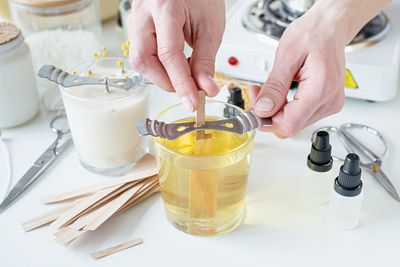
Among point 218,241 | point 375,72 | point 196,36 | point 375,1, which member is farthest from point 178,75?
point 375,72

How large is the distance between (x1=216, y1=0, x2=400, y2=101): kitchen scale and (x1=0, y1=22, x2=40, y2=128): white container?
0.38m

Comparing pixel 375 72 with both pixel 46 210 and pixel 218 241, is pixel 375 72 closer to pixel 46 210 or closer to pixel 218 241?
pixel 218 241

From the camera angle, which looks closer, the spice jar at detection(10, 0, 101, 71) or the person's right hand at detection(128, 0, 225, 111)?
the person's right hand at detection(128, 0, 225, 111)

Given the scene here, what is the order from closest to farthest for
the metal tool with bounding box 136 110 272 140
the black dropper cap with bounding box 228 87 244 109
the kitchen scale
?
1. the metal tool with bounding box 136 110 272 140
2. the black dropper cap with bounding box 228 87 244 109
3. the kitchen scale

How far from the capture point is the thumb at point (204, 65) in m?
0.65

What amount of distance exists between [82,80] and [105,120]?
7 cm

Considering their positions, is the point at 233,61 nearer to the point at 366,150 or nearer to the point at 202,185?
the point at 366,150

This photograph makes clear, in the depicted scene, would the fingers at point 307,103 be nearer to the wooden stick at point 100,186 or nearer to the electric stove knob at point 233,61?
the wooden stick at point 100,186

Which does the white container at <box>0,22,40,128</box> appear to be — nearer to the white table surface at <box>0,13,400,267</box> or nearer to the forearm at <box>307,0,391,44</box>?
the white table surface at <box>0,13,400,267</box>

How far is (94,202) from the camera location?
0.74 m

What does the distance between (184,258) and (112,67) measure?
0.36 metres

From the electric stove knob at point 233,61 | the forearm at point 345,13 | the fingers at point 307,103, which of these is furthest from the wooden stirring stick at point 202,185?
the electric stove knob at point 233,61

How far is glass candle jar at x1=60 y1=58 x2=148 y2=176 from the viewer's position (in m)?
0.76

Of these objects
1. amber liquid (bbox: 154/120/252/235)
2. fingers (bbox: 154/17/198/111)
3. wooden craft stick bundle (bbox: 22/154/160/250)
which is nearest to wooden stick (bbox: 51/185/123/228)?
wooden craft stick bundle (bbox: 22/154/160/250)
